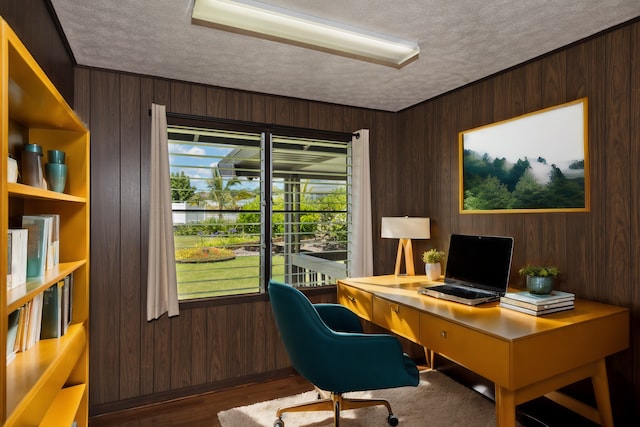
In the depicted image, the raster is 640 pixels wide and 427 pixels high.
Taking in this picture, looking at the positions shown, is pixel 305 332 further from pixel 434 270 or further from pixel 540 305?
pixel 434 270

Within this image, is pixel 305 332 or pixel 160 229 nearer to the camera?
pixel 305 332

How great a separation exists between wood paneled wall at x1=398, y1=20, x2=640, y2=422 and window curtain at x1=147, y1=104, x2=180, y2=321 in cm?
230

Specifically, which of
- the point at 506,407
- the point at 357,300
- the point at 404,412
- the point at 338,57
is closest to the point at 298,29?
the point at 338,57

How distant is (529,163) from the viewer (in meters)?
2.46

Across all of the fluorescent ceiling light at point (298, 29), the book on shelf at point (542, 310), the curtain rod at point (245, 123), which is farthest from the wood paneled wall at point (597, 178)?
the curtain rod at point (245, 123)

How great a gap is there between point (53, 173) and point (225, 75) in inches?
54.4

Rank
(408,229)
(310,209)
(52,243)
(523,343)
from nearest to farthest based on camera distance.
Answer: (523,343) < (52,243) < (408,229) < (310,209)

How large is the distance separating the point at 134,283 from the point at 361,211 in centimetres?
194

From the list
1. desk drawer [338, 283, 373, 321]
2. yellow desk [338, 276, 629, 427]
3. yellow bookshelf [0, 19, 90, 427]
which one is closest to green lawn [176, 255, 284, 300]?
desk drawer [338, 283, 373, 321]

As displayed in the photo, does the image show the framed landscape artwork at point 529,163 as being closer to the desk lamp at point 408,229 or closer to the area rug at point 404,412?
the desk lamp at point 408,229

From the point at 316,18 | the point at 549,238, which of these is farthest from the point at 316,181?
the point at 549,238

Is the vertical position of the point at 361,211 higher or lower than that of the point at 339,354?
higher

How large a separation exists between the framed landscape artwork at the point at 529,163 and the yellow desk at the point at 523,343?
2.18ft

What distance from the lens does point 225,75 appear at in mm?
2727
